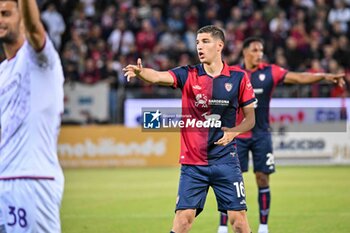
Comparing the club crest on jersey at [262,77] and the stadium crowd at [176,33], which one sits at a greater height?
the stadium crowd at [176,33]

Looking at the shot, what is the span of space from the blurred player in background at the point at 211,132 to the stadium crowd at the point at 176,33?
15.4 meters

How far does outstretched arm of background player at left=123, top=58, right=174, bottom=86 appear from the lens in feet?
24.5

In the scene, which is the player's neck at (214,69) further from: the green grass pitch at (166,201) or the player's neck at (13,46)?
the green grass pitch at (166,201)

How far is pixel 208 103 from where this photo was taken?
820cm

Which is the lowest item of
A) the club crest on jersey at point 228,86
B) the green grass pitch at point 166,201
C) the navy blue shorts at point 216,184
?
the green grass pitch at point 166,201

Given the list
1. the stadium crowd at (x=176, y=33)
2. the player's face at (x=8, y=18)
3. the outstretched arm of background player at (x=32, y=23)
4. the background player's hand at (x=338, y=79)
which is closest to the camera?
the outstretched arm of background player at (x=32, y=23)

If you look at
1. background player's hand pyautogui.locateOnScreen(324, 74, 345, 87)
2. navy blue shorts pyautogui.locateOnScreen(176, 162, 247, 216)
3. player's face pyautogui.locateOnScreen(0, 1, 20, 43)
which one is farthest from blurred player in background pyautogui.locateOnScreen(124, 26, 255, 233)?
player's face pyautogui.locateOnScreen(0, 1, 20, 43)

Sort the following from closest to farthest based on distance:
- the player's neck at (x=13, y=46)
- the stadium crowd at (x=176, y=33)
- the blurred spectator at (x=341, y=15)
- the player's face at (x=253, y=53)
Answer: the player's neck at (x=13, y=46) → the player's face at (x=253, y=53) → the stadium crowd at (x=176, y=33) → the blurred spectator at (x=341, y=15)

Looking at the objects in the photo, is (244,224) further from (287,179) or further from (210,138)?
(287,179)

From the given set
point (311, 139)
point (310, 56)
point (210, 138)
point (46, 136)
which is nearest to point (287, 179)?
point (311, 139)

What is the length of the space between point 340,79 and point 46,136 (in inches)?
230

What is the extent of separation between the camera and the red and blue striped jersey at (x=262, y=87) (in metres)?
11.4

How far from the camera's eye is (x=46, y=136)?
5211 millimetres

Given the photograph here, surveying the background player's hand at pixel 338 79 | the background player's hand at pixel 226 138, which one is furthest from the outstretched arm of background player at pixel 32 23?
the background player's hand at pixel 338 79
